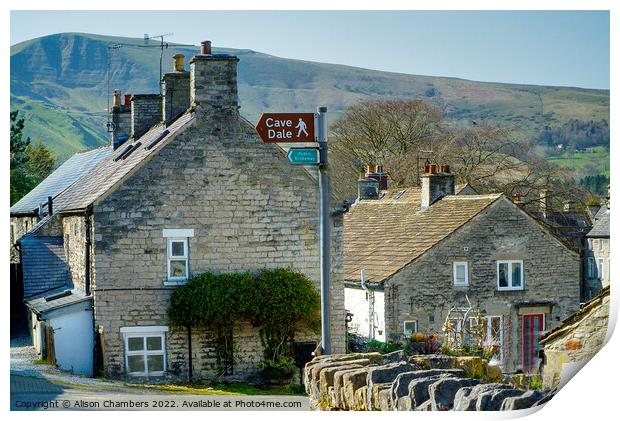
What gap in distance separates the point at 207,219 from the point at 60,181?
11.2 metres

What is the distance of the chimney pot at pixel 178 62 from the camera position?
24672 millimetres

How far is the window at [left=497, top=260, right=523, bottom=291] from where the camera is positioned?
26469 millimetres

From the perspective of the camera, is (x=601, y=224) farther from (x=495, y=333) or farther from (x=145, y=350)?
(x=145, y=350)

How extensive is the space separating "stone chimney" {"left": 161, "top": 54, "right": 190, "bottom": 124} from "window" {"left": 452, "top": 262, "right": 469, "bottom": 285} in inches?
281

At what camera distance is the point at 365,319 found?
26.2 m

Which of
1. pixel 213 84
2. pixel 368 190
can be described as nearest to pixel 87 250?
pixel 213 84

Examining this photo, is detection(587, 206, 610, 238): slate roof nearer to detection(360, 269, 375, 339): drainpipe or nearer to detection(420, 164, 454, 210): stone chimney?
detection(420, 164, 454, 210): stone chimney

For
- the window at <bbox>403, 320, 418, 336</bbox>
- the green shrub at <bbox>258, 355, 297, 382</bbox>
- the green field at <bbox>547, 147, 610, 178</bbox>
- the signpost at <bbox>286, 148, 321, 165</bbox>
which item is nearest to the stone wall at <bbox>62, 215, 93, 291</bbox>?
the green shrub at <bbox>258, 355, 297, 382</bbox>

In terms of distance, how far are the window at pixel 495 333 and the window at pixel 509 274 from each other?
0.79 m

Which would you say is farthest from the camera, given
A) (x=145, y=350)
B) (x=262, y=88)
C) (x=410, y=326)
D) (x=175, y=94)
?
(x=262, y=88)

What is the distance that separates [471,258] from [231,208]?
24.1ft

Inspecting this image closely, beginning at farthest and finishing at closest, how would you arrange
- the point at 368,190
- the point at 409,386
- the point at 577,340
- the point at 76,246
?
the point at 368,190 < the point at 76,246 < the point at 577,340 < the point at 409,386

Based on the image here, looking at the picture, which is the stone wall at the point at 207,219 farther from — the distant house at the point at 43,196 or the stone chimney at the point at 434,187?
the stone chimney at the point at 434,187

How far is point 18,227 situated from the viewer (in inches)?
1169
